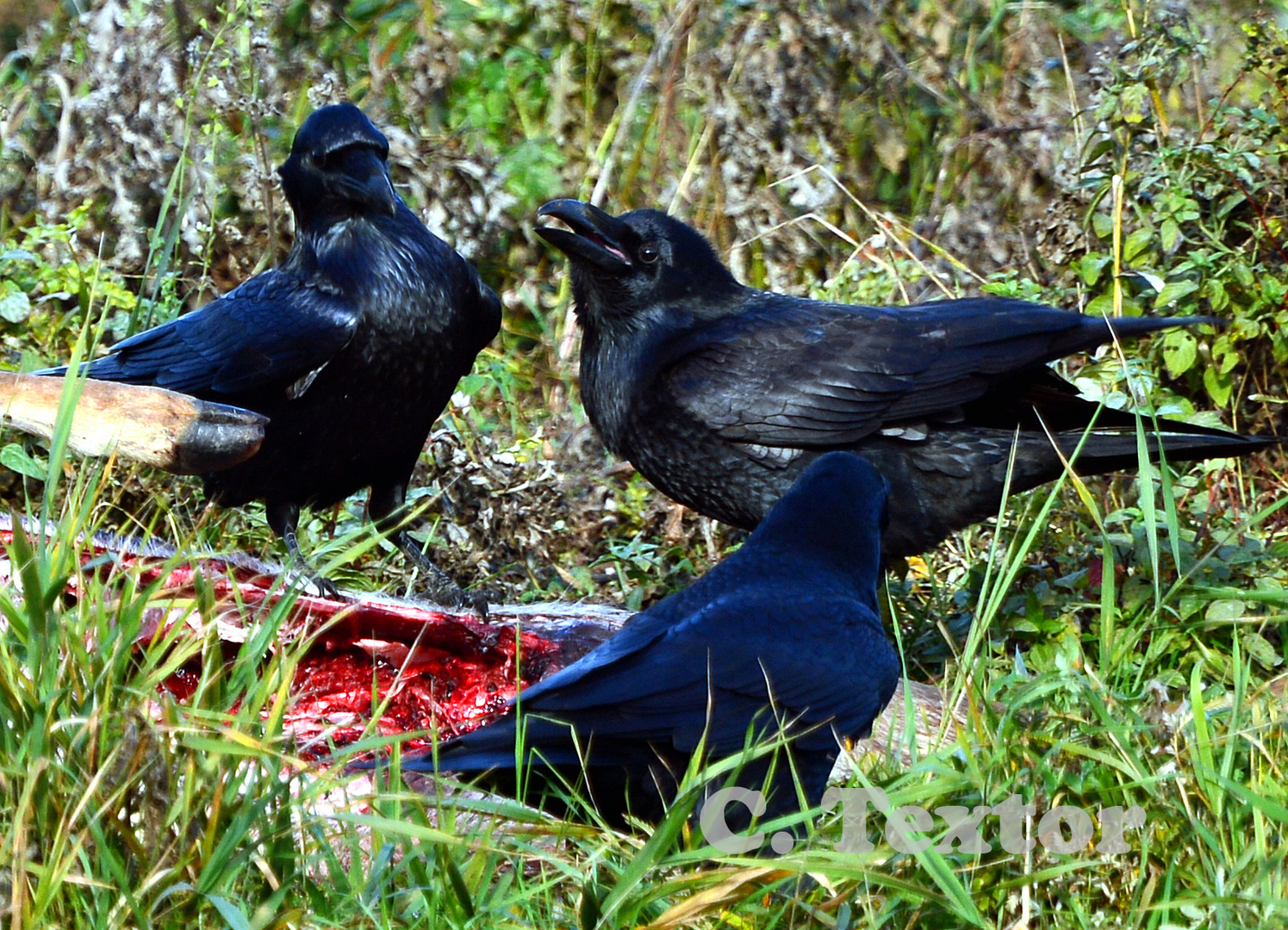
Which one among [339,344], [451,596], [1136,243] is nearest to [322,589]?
[451,596]

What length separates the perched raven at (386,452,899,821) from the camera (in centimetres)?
264

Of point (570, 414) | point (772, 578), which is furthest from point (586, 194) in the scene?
point (772, 578)

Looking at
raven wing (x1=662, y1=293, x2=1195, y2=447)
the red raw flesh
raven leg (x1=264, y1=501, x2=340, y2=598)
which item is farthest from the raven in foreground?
raven leg (x1=264, y1=501, x2=340, y2=598)

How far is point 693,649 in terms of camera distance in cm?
280

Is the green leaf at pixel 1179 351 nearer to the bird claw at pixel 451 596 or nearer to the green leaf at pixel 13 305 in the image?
the bird claw at pixel 451 596

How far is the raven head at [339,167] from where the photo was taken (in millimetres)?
4371

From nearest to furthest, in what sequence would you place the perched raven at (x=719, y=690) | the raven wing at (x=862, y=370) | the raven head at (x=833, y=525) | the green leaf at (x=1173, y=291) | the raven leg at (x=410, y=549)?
the perched raven at (x=719, y=690)
the raven head at (x=833, y=525)
the raven wing at (x=862, y=370)
the raven leg at (x=410, y=549)
the green leaf at (x=1173, y=291)

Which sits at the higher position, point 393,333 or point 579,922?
point 393,333

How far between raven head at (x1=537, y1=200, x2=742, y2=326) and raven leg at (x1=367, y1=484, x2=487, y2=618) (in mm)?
799

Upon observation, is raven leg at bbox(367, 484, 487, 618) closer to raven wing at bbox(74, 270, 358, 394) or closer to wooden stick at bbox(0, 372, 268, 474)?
raven wing at bbox(74, 270, 358, 394)

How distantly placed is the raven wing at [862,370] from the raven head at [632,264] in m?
0.24

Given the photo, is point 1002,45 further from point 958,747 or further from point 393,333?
point 958,747

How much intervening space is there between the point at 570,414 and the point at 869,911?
12.3ft

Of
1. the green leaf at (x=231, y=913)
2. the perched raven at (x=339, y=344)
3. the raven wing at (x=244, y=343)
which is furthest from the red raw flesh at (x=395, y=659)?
the green leaf at (x=231, y=913)
